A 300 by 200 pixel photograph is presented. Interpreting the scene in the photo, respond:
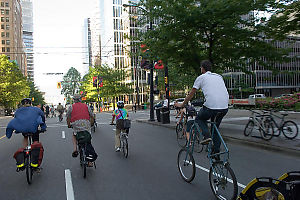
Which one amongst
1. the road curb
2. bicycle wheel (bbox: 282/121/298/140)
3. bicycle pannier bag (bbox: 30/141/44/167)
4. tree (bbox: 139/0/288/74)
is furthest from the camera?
tree (bbox: 139/0/288/74)

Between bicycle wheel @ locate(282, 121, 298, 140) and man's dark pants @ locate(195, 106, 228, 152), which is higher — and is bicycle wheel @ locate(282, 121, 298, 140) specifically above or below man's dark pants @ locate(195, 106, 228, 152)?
below

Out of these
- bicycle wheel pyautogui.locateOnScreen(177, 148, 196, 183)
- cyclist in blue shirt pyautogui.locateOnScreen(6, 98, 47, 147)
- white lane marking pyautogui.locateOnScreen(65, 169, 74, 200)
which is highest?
cyclist in blue shirt pyautogui.locateOnScreen(6, 98, 47, 147)

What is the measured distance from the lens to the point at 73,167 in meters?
6.36

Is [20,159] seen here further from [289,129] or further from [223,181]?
[289,129]

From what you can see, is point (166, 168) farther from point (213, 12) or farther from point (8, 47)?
point (8, 47)

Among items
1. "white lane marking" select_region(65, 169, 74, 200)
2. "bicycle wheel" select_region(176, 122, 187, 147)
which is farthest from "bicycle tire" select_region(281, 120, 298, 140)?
"white lane marking" select_region(65, 169, 74, 200)

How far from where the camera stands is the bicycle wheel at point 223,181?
3553 mm

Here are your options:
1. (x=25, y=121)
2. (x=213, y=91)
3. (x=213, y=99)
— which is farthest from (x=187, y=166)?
(x=25, y=121)

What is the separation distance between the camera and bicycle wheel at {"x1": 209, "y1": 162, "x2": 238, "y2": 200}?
355cm

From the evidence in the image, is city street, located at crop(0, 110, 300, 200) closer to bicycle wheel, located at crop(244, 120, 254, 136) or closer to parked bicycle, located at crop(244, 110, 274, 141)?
parked bicycle, located at crop(244, 110, 274, 141)

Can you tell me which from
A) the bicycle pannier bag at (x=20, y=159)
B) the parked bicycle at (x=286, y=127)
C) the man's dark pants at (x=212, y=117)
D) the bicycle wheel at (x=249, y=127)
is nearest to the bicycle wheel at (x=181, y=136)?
the bicycle wheel at (x=249, y=127)

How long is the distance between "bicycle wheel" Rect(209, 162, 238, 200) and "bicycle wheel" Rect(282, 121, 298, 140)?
19.1 ft

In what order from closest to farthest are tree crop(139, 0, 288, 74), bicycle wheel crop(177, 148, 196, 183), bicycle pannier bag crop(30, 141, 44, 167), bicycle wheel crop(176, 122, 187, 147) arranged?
bicycle wheel crop(177, 148, 196, 183)
bicycle pannier bag crop(30, 141, 44, 167)
bicycle wheel crop(176, 122, 187, 147)
tree crop(139, 0, 288, 74)

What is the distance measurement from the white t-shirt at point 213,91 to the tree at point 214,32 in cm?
657
